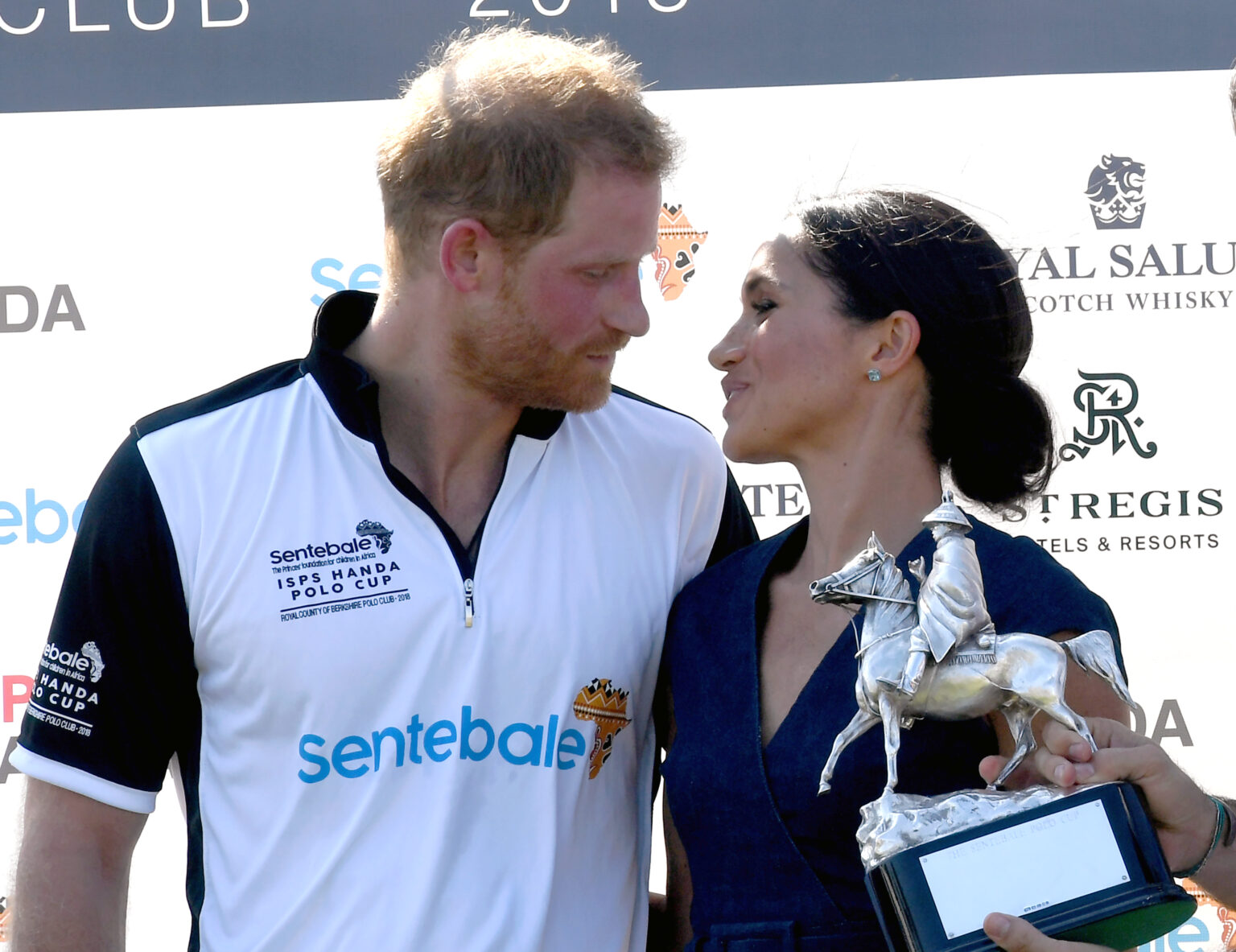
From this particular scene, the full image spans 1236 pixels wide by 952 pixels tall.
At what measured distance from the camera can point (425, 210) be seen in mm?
2146

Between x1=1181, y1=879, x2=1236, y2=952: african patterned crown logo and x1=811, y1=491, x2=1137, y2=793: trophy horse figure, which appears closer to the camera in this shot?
x1=811, y1=491, x2=1137, y2=793: trophy horse figure

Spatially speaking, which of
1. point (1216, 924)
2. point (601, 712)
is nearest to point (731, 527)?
point (601, 712)

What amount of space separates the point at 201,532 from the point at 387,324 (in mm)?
460

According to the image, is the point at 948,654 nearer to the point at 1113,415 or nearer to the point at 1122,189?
the point at 1113,415

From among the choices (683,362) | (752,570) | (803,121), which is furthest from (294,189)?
(752,570)

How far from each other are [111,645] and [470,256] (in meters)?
0.78

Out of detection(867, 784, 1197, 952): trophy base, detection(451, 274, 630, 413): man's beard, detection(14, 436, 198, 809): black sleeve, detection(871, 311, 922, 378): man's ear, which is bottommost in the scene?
detection(867, 784, 1197, 952): trophy base

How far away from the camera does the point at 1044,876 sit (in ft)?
→ 4.46

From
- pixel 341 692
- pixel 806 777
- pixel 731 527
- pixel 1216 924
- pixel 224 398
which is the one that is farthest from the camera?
pixel 1216 924

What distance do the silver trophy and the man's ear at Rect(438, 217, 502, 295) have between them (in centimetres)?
87

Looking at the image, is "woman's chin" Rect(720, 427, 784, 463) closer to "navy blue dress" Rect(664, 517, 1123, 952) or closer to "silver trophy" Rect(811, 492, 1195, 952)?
"navy blue dress" Rect(664, 517, 1123, 952)

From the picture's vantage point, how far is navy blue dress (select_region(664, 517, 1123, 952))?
Answer: 5.55ft

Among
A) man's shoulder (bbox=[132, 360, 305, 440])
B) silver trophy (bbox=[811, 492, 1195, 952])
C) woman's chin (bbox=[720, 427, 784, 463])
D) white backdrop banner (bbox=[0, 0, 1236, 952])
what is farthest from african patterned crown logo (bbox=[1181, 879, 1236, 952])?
man's shoulder (bbox=[132, 360, 305, 440])

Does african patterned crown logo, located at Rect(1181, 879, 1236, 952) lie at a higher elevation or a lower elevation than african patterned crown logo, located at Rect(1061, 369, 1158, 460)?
lower
